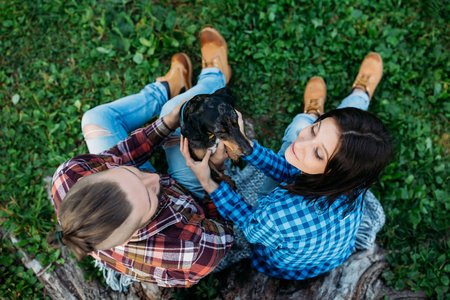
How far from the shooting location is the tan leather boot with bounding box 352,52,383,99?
3.62 m

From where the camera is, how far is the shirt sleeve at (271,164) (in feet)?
8.87

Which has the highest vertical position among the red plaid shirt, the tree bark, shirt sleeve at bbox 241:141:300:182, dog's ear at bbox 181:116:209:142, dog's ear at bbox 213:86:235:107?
dog's ear at bbox 213:86:235:107

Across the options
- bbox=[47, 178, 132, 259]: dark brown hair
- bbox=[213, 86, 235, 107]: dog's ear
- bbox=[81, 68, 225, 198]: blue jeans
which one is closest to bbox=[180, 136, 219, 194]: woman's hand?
bbox=[81, 68, 225, 198]: blue jeans

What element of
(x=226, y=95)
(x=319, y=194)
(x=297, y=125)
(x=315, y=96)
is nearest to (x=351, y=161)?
(x=319, y=194)

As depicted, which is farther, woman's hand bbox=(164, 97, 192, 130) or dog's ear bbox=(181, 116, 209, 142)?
woman's hand bbox=(164, 97, 192, 130)

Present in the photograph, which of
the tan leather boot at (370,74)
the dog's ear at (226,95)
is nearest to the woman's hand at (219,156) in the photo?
the dog's ear at (226,95)

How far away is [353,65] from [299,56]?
735 millimetres

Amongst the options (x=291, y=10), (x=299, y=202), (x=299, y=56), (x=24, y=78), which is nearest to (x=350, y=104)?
(x=299, y=56)

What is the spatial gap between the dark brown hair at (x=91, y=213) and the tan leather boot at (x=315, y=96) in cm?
260

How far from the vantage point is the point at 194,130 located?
2252 millimetres

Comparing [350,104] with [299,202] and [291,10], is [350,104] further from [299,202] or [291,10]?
[299,202]

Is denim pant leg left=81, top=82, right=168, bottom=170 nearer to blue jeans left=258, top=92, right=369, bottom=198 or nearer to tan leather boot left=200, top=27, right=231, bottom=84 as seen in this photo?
tan leather boot left=200, top=27, right=231, bottom=84

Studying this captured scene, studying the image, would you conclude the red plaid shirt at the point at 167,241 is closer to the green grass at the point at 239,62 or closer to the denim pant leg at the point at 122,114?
the denim pant leg at the point at 122,114

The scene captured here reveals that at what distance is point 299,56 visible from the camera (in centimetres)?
391
